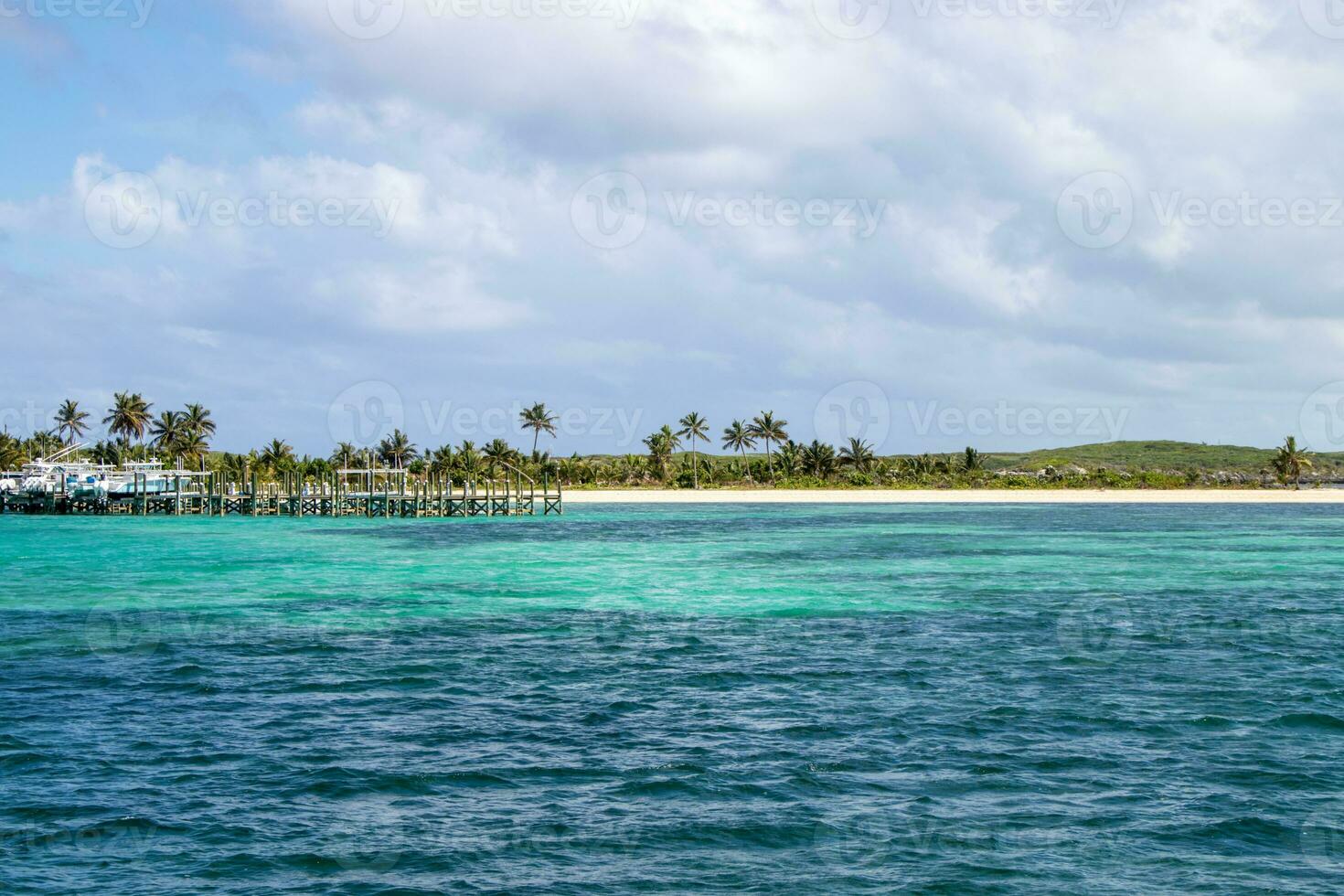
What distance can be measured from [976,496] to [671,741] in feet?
353

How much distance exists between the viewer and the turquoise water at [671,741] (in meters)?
10.4

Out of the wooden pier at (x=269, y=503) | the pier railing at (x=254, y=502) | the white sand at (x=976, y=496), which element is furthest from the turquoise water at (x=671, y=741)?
the white sand at (x=976, y=496)

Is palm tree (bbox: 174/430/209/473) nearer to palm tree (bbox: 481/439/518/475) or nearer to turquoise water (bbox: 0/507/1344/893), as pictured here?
palm tree (bbox: 481/439/518/475)

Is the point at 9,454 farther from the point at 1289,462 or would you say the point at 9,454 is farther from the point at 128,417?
the point at 1289,462

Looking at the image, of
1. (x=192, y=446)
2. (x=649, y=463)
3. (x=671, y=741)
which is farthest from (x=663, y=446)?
(x=671, y=741)

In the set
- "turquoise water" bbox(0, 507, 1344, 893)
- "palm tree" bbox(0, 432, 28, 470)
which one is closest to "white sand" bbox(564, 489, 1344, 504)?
"palm tree" bbox(0, 432, 28, 470)

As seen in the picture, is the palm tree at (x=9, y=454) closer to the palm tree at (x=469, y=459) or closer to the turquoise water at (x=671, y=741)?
the palm tree at (x=469, y=459)

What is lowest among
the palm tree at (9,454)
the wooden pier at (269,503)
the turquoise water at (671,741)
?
the turquoise water at (671,741)

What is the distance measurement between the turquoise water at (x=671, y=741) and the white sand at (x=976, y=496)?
81389mm

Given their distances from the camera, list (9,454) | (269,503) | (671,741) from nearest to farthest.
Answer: (671,741) < (269,503) < (9,454)

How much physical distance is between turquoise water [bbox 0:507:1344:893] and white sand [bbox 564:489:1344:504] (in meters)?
81.4

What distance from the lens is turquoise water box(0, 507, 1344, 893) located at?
1038cm

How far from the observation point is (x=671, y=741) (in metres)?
14.6

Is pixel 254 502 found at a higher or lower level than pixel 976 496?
lower
